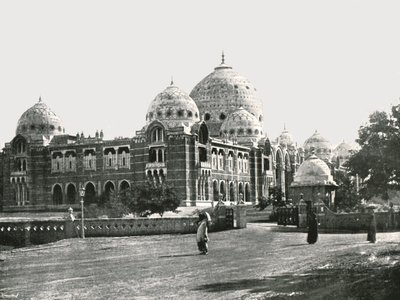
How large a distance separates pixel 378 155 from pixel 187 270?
30.6m

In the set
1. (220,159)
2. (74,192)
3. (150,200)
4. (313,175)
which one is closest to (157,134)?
Result: (220,159)

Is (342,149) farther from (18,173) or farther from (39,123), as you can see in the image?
(18,173)

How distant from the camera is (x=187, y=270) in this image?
17672mm

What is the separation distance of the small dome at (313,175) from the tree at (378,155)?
3.11m

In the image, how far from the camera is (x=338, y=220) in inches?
1366

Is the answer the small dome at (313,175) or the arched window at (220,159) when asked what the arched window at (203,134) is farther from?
the small dome at (313,175)

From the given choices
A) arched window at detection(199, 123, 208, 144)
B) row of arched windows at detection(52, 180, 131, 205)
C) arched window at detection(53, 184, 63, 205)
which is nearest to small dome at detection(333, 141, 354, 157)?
arched window at detection(199, 123, 208, 144)

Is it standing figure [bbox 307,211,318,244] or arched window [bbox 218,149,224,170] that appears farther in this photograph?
arched window [bbox 218,149,224,170]

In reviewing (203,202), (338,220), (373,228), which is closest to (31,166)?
(203,202)

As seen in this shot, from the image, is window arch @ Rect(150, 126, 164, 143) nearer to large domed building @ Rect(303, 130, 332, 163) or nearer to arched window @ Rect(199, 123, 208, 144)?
arched window @ Rect(199, 123, 208, 144)

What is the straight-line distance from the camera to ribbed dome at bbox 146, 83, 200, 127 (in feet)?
212

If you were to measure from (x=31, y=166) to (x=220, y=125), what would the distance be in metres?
20.6

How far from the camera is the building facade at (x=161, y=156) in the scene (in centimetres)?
6028

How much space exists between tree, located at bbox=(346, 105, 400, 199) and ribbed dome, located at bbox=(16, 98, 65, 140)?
32142mm
